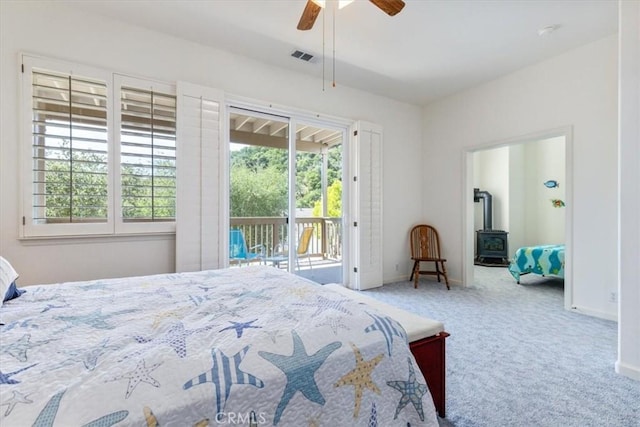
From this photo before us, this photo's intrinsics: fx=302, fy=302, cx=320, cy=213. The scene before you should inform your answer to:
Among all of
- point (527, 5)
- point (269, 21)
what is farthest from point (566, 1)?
point (269, 21)

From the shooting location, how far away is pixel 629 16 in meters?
2.00

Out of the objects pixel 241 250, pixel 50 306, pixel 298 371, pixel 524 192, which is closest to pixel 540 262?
pixel 524 192

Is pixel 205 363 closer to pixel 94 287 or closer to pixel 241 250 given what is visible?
pixel 94 287

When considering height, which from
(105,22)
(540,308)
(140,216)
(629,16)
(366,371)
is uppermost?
(105,22)

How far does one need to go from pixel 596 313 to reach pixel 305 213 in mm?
3447

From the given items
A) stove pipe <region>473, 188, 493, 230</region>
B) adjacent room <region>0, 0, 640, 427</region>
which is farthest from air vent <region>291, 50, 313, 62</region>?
stove pipe <region>473, 188, 493, 230</region>

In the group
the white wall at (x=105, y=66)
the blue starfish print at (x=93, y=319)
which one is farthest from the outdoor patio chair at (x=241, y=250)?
the blue starfish print at (x=93, y=319)

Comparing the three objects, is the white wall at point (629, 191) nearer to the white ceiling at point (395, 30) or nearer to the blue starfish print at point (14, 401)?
the white ceiling at point (395, 30)

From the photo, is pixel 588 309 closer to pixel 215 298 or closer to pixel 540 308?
pixel 540 308

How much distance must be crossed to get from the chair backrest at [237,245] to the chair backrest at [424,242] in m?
2.70

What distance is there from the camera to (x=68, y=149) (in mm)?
2561

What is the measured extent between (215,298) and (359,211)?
293 centimetres

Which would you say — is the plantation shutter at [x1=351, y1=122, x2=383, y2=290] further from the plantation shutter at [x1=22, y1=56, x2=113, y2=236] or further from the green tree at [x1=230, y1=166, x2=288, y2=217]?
the plantation shutter at [x1=22, y1=56, x2=113, y2=236]

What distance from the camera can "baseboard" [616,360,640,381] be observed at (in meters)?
1.97
